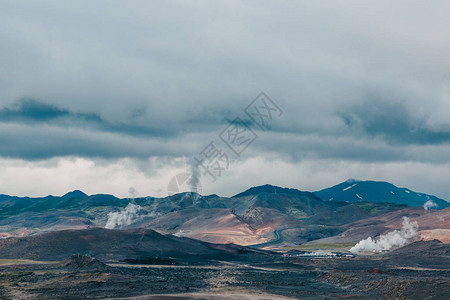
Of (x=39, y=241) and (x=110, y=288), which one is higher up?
(x=39, y=241)

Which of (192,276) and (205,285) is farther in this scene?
(192,276)

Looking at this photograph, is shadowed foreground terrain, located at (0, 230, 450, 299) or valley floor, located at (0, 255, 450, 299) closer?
valley floor, located at (0, 255, 450, 299)

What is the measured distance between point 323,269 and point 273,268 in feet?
45.8

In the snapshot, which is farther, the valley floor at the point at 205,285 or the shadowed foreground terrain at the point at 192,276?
the shadowed foreground terrain at the point at 192,276

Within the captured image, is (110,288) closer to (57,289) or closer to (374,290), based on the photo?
(57,289)

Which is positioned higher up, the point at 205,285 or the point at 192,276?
the point at 192,276

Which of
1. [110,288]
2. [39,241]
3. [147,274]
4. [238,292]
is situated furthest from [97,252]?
[238,292]

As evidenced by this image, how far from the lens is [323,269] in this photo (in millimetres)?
141250

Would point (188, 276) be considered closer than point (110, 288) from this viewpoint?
No

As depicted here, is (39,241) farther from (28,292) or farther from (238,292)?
(238,292)

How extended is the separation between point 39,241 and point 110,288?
8832 centimetres

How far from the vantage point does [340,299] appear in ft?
264

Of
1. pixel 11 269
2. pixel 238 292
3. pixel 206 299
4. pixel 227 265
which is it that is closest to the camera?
pixel 206 299

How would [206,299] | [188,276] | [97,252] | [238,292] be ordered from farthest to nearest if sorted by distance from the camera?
[97,252] < [188,276] < [238,292] < [206,299]
